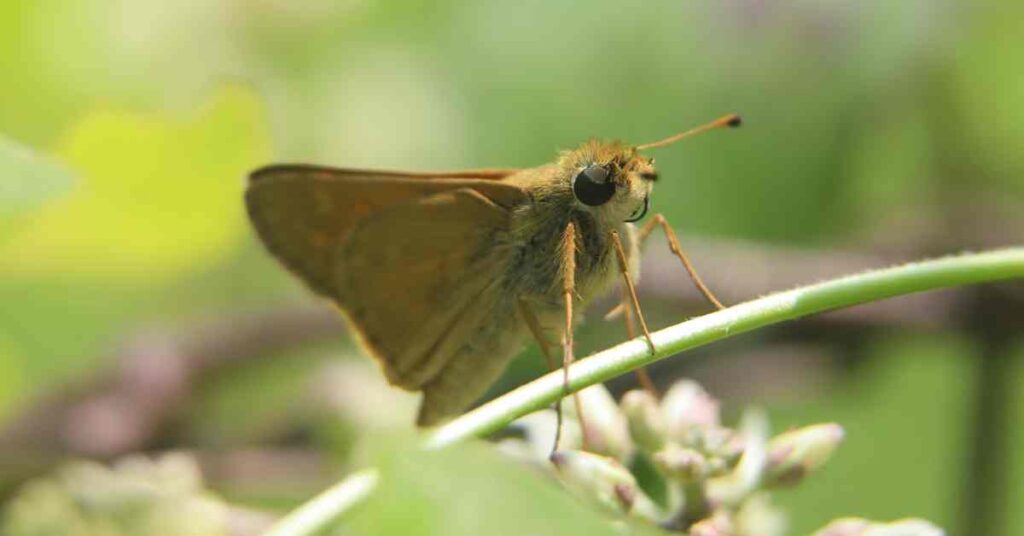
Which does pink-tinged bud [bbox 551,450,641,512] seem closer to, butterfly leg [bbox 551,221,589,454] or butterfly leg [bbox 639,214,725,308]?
butterfly leg [bbox 551,221,589,454]

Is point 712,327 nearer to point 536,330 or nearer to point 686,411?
point 686,411

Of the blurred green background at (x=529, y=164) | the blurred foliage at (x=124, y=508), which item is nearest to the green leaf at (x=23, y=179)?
the blurred foliage at (x=124, y=508)

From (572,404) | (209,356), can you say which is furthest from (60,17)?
(572,404)

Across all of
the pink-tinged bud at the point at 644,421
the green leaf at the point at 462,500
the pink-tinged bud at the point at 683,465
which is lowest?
the green leaf at the point at 462,500

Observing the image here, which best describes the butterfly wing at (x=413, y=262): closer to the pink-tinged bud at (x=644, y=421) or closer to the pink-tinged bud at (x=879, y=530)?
the pink-tinged bud at (x=644, y=421)

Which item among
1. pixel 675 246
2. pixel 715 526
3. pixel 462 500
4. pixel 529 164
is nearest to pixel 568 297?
pixel 675 246

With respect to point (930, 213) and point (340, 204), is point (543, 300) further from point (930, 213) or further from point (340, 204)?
point (930, 213)
